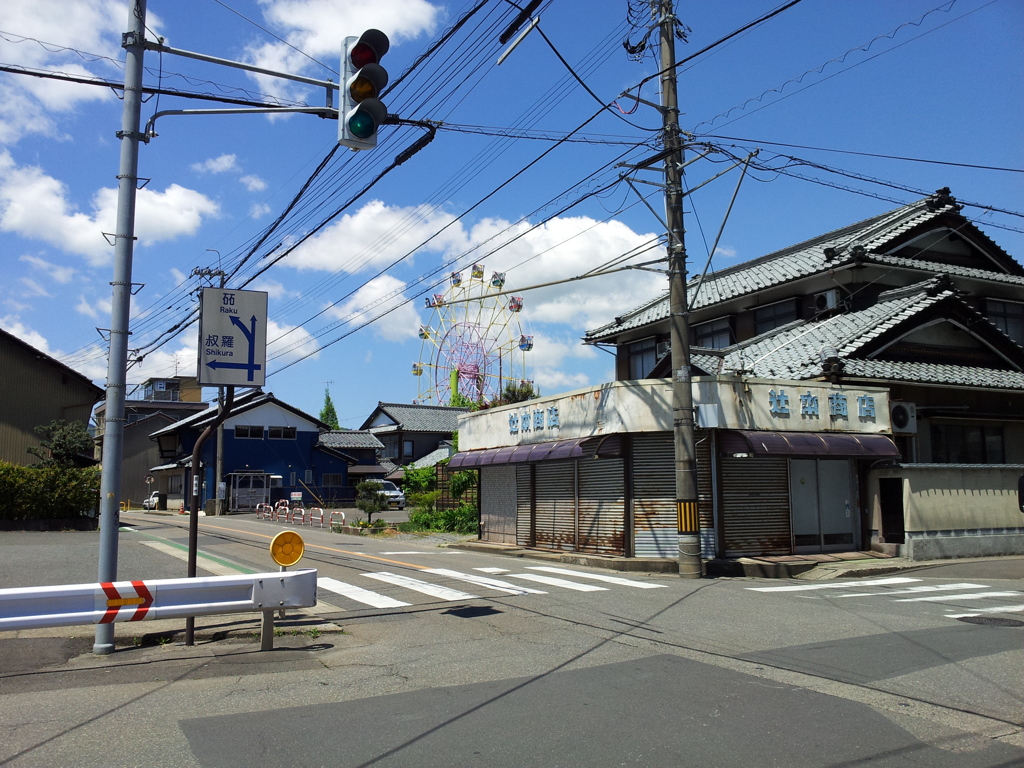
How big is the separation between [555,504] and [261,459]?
39.9 m

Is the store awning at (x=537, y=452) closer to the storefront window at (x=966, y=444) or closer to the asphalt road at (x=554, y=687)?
the asphalt road at (x=554, y=687)

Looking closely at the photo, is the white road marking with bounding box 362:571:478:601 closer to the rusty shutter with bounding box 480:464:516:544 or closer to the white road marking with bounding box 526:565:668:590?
the white road marking with bounding box 526:565:668:590

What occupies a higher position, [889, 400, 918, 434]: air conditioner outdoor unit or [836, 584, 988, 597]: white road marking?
[889, 400, 918, 434]: air conditioner outdoor unit

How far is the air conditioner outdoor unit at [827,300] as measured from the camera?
24.9m

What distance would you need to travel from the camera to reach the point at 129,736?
5.61m

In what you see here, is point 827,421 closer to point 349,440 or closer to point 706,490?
point 706,490

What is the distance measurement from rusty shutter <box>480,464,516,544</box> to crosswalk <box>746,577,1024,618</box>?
10143 millimetres

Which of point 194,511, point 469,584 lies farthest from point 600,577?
point 194,511

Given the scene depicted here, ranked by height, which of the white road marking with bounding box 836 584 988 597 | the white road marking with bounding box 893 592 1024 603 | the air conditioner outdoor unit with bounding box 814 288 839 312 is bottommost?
the white road marking with bounding box 836 584 988 597

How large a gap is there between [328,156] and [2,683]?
386 inches

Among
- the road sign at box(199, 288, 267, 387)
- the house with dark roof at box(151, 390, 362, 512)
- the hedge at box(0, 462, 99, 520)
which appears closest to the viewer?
the road sign at box(199, 288, 267, 387)

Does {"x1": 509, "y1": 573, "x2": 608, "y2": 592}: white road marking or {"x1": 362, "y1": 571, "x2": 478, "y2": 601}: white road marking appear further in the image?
{"x1": 509, "y1": 573, "x2": 608, "y2": 592}: white road marking

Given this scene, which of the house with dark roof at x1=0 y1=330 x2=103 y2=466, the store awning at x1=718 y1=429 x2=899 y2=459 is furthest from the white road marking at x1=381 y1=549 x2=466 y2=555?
the house with dark roof at x1=0 y1=330 x2=103 y2=466

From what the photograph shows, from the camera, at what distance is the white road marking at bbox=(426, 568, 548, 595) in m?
13.3
